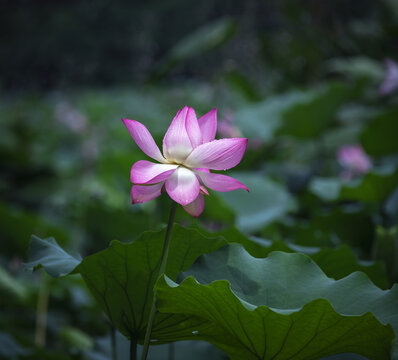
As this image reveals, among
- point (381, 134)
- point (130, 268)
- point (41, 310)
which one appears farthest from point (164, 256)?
point (381, 134)

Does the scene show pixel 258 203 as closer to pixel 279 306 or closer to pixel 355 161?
pixel 355 161

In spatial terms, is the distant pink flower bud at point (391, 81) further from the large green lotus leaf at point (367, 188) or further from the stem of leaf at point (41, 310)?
the stem of leaf at point (41, 310)

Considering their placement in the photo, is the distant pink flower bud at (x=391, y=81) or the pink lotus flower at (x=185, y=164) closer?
the pink lotus flower at (x=185, y=164)

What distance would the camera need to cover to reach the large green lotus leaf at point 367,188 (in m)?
1.02

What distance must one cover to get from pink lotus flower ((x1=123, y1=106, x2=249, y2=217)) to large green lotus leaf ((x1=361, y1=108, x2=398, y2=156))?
102 centimetres

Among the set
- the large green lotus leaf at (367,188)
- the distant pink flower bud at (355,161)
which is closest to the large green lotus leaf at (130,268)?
the large green lotus leaf at (367,188)

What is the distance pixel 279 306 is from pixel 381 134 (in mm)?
1039

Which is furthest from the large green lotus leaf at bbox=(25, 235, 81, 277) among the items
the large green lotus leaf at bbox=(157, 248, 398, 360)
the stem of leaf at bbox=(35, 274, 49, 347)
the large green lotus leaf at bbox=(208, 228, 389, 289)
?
the stem of leaf at bbox=(35, 274, 49, 347)

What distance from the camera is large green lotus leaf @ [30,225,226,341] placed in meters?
0.49

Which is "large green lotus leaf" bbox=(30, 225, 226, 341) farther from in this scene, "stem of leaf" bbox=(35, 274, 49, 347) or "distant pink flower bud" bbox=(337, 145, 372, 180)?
"distant pink flower bud" bbox=(337, 145, 372, 180)

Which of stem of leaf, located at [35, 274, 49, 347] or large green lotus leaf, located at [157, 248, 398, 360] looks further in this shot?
stem of leaf, located at [35, 274, 49, 347]

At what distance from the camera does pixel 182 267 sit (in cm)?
53

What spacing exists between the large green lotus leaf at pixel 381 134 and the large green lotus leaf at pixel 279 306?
0.94 m

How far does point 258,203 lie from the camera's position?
1.32m
